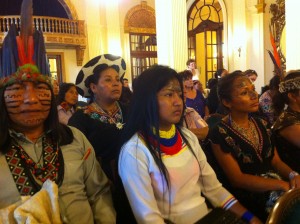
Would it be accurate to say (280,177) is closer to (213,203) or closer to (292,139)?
(292,139)

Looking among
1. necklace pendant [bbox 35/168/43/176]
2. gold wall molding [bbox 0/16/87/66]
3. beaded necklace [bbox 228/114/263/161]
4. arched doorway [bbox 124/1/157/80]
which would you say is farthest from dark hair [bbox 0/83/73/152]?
arched doorway [bbox 124/1/157/80]

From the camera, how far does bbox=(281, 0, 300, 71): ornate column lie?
4.55 meters

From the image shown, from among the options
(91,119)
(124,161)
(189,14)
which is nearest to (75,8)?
(189,14)

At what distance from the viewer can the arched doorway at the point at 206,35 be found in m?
10.6

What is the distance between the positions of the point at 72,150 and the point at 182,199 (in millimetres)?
558

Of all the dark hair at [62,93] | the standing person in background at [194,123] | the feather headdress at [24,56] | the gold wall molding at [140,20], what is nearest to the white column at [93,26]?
the gold wall molding at [140,20]

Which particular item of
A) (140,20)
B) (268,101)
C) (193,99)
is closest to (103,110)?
(193,99)

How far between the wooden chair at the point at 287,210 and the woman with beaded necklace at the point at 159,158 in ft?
1.51

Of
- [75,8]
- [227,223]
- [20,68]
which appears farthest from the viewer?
[75,8]

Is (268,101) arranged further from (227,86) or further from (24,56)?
(24,56)

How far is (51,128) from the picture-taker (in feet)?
4.80

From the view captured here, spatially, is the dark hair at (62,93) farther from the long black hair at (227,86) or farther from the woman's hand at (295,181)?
the woman's hand at (295,181)

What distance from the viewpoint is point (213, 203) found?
1696mm

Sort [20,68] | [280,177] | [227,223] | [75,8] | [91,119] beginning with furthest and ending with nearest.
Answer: [75,8] → [91,119] → [280,177] → [20,68] → [227,223]
